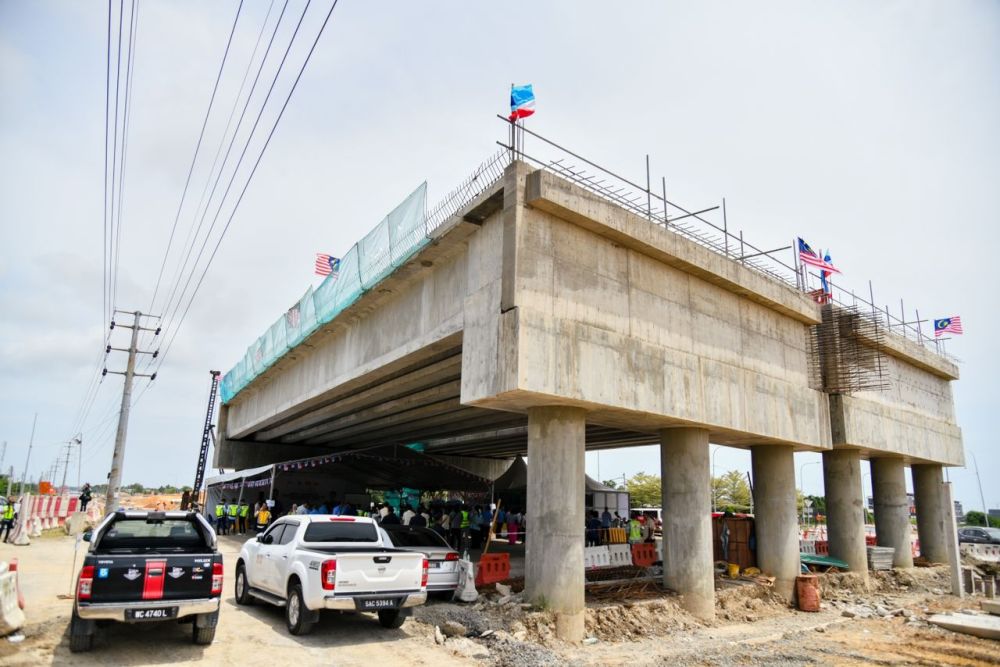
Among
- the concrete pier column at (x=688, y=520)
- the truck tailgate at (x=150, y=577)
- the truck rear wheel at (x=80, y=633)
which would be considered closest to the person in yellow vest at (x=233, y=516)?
the concrete pier column at (x=688, y=520)

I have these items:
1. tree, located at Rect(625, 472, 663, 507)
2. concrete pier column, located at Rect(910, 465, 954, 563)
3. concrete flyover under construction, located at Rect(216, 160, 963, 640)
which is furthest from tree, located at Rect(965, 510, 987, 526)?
concrete flyover under construction, located at Rect(216, 160, 963, 640)

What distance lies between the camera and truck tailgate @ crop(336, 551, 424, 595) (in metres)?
10.0

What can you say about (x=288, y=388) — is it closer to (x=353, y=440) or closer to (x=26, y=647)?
(x=353, y=440)

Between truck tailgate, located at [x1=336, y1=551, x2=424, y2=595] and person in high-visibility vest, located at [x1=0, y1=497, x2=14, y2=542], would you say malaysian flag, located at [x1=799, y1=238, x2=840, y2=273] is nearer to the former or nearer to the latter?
truck tailgate, located at [x1=336, y1=551, x2=424, y2=595]

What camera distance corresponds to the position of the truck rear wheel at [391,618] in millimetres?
11125

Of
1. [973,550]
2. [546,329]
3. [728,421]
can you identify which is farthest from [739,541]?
[973,550]

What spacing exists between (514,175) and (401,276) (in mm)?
4805

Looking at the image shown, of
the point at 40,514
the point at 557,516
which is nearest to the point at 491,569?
the point at 557,516

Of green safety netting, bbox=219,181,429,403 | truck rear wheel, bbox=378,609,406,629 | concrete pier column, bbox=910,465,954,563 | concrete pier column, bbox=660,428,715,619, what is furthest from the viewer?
concrete pier column, bbox=910,465,954,563

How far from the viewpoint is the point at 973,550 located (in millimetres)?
32000

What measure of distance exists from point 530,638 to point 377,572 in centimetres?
328

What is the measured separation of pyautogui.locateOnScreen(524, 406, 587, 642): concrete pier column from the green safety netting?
5246 mm

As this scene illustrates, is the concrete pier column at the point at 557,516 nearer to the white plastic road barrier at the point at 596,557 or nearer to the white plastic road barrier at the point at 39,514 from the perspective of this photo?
the white plastic road barrier at the point at 596,557

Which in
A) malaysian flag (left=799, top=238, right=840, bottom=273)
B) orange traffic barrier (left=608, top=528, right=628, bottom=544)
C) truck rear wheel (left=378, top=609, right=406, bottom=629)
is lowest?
truck rear wheel (left=378, top=609, right=406, bottom=629)
